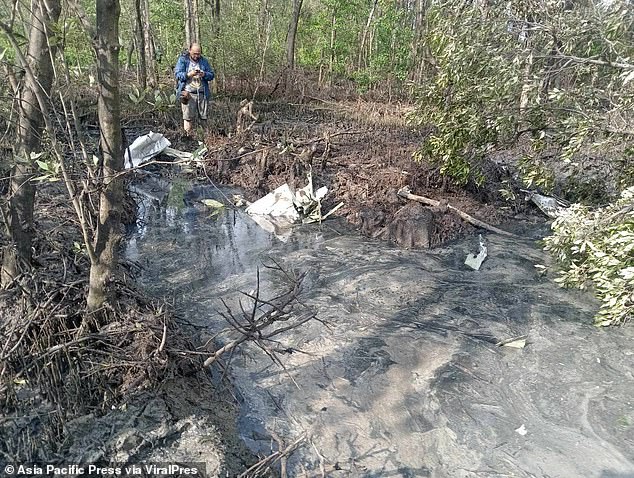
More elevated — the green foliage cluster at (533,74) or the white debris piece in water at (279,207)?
the green foliage cluster at (533,74)

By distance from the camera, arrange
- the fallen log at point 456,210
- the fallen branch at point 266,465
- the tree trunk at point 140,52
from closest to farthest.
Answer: the fallen branch at point 266,465 < the fallen log at point 456,210 < the tree trunk at point 140,52

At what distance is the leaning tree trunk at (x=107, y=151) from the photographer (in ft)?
7.16

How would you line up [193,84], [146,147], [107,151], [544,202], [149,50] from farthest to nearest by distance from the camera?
1. [149,50]
2. [193,84]
3. [146,147]
4. [544,202]
5. [107,151]

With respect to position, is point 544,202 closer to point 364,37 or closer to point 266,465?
point 266,465

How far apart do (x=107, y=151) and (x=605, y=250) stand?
4.16 metres

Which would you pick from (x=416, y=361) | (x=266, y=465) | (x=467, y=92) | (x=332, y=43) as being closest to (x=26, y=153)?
(x=266, y=465)

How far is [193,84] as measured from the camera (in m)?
9.17

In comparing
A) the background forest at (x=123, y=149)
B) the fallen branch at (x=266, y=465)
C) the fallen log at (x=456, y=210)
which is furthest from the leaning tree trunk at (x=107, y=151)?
the fallen log at (x=456, y=210)

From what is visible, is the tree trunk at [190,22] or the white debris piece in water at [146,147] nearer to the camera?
the white debris piece in water at [146,147]

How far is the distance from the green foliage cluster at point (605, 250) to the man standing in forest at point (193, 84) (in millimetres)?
6804

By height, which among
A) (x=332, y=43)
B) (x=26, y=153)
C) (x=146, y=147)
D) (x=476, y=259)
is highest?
(x=332, y=43)

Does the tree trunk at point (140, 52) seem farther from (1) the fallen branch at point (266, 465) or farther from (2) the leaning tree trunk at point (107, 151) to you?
(1) the fallen branch at point (266, 465)

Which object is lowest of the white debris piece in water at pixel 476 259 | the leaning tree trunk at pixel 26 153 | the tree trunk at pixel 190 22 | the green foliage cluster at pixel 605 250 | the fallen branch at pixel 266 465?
the white debris piece in water at pixel 476 259

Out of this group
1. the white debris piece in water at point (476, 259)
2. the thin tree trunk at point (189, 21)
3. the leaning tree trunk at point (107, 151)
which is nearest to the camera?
the leaning tree trunk at point (107, 151)
